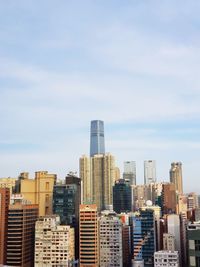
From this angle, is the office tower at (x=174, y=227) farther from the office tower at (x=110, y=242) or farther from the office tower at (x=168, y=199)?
the office tower at (x=168, y=199)

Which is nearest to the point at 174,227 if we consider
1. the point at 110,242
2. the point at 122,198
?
the point at 110,242

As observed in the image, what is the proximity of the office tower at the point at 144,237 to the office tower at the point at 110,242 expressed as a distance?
29.5ft

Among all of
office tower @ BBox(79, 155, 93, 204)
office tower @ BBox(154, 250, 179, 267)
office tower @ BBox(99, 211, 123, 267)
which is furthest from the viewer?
office tower @ BBox(79, 155, 93, 204)

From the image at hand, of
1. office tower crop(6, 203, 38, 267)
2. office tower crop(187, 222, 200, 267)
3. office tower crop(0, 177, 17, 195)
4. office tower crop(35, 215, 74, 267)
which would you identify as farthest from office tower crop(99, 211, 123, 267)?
office tower crop(0, 177, 17, 195)

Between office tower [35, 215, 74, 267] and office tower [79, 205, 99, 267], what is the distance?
2.17m

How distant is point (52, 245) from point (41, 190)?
1323 inches

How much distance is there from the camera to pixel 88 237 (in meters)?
71.2

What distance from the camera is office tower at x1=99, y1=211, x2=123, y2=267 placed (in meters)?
71.1

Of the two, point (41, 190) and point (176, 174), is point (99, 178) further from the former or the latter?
point (41, 190)

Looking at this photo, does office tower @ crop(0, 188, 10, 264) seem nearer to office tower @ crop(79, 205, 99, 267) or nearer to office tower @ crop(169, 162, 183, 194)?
office tower @ crop(79, 205, 99, 267)

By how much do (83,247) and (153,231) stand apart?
19938 mm

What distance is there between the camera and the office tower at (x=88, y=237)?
6931 cm

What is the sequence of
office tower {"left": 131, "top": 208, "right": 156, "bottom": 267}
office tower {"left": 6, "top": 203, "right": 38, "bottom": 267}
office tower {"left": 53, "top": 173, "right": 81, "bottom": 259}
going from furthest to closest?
office tower {"left": 53, "top": 173, "right": 81, "bottom": 259} → office tower {"left": 131, "top": 208, "right": 156, "bottom": 267} → office tower {"left": 6, "top": 203, "right": 38, "bottom": 267}

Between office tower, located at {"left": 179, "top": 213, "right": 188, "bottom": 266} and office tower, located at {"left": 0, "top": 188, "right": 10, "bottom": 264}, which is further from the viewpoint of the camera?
office tower, located at {"left": 179, "top": 213, "right": 188, "bottom": 266}
